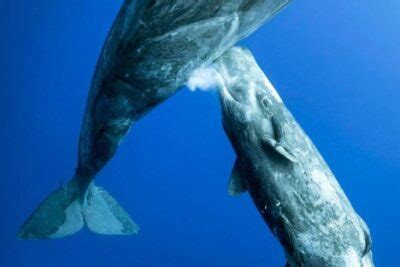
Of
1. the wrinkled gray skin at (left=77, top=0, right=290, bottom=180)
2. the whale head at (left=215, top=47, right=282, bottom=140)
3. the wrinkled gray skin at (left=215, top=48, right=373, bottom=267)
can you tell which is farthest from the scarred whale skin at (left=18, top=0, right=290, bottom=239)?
the wrinkled gray skin at (left=215, top=48, right=373, bottom=267)

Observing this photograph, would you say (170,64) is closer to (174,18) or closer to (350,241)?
(174,18)

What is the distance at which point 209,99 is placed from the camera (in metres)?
17.0

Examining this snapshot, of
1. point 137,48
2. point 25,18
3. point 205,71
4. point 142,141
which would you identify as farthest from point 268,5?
point 142,141

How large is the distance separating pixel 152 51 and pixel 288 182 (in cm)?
164

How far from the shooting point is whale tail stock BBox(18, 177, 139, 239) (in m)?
5.45

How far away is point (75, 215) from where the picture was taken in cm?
576

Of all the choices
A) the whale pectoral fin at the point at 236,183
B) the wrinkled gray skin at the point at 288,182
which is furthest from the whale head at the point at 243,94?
the whale pectoral fin at the point at 236,183

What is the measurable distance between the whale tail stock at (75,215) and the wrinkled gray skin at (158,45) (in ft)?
6.76

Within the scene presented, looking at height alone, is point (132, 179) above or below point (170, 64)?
above

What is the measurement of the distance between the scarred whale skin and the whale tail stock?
5.17 ft

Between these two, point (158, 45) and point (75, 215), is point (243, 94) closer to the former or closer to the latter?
point (158, 45)

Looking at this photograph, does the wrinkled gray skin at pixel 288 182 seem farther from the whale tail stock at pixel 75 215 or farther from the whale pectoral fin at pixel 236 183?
the whale tail stock at pixel 75 215

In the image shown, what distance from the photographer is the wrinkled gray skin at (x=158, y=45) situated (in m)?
3.00

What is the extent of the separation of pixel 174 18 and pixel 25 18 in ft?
42.2
